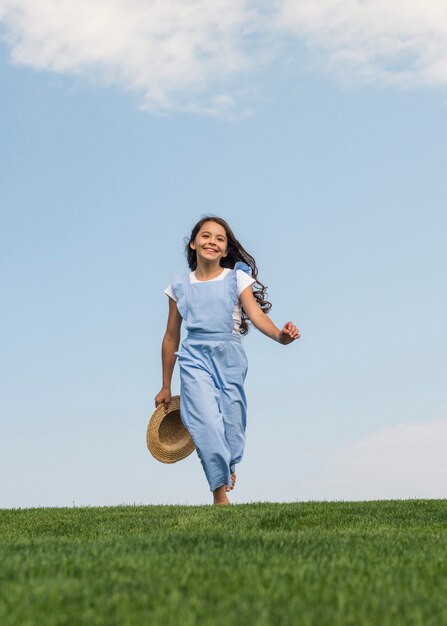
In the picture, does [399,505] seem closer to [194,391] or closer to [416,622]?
[194,391]

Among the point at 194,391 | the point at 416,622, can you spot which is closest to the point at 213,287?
the point at 194,391

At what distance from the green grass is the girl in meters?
2.59

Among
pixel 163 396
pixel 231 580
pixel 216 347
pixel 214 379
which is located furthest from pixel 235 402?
pixel 231 580

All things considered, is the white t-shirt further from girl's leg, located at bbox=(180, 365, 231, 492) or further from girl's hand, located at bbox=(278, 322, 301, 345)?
girl's hand, located at bbox=(278, 322, 301, 345)

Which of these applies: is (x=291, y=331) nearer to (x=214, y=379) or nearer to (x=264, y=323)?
(x=264, y=323)

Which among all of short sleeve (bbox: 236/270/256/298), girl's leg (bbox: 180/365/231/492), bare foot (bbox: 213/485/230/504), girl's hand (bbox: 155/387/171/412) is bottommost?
bare foot (bbox: 213/485/230/504)

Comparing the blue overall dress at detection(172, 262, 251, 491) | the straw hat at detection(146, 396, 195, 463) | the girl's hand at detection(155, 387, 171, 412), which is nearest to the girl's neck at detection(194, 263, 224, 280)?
the blue overall dress at detection(172, 262, 251, 491)

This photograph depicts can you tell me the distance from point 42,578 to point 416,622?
56.3 inches

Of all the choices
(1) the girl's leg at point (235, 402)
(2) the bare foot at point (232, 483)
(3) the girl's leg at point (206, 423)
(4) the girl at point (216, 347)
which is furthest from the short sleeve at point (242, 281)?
(2) the bare foot at point (232, 483)

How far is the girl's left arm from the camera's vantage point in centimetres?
748

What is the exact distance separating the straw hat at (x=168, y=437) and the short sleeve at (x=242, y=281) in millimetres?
1439

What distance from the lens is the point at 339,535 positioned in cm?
508

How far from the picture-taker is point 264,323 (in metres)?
8.15

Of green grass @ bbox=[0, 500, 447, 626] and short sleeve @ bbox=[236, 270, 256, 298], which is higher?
short sleeve @ bbox=[236, 270, 256, 298]
